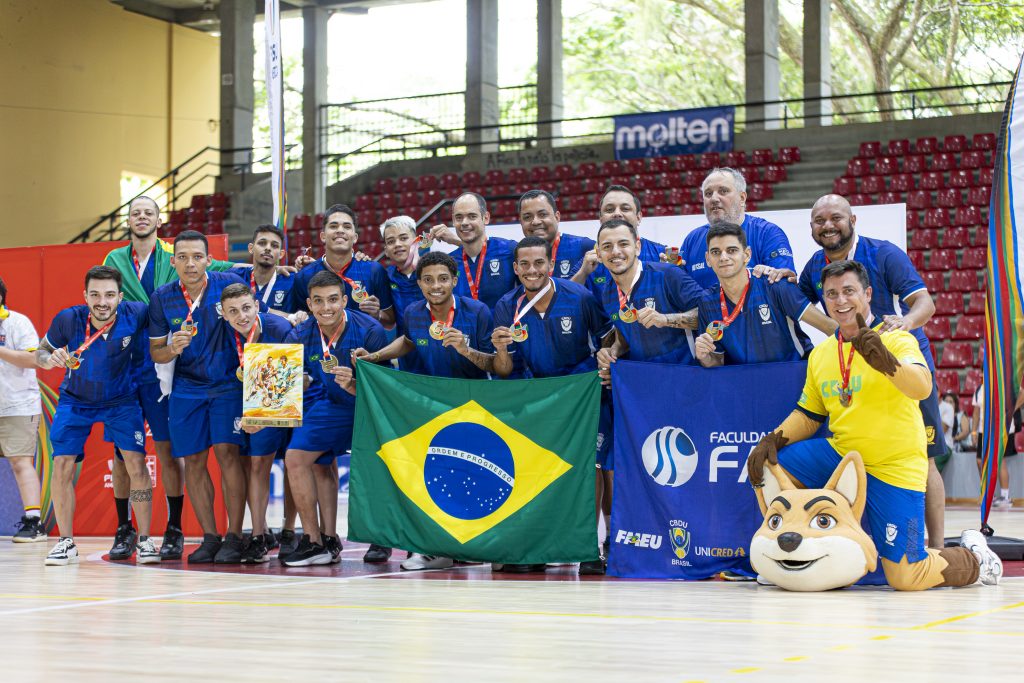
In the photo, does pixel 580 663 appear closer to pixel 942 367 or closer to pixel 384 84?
pixel 942 367

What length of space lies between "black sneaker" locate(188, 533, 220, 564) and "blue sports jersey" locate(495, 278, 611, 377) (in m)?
2.25

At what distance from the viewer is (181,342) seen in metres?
7.35

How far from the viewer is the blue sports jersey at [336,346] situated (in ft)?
24.3

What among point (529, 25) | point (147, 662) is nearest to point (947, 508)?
point (147, 662)

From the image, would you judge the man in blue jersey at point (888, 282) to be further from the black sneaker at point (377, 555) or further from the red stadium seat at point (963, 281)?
the red stadium seat at point (963, 281)

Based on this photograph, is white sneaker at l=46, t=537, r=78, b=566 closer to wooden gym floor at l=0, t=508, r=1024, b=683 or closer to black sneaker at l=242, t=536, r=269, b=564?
wooden gym floor at l=0, t=508, r=1024, b=683

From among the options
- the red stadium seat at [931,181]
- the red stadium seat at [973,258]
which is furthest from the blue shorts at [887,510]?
the red stadium seat at [931,181]

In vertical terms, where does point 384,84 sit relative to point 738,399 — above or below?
above

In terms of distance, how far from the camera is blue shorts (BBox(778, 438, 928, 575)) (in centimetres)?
577

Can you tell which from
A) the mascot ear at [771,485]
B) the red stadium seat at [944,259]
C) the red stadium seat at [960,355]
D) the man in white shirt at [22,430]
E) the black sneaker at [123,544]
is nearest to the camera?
the mascot ear at [771,485]

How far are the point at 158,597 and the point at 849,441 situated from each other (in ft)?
10.7

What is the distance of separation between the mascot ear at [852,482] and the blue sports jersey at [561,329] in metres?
1.65

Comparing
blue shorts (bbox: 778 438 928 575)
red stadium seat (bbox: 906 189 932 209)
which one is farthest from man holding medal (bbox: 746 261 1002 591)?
red stadium seat (bbox: 906 189 932 209)

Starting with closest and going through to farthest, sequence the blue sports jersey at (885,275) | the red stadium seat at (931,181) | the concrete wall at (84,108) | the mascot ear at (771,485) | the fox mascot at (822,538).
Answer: the fox mascot at (822,538) → the mascot ear at (771,485) → the blue sports jersey at (885,275) → the red stadium seat at (931,181) → the concrete wall at (84,108)
